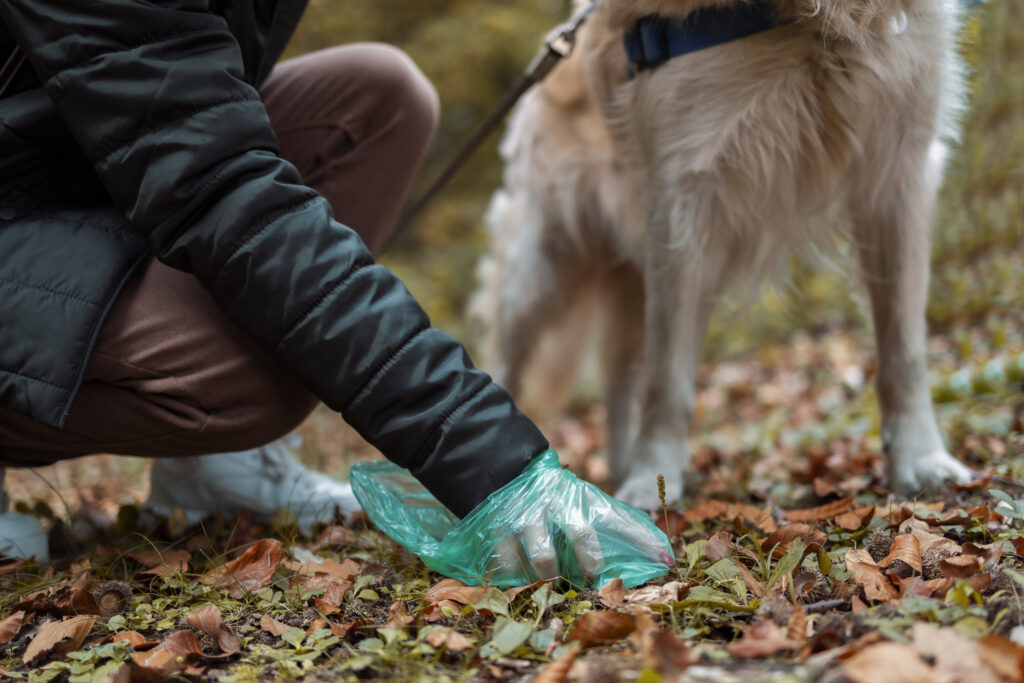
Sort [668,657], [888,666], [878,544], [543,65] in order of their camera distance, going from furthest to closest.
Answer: [543,65] → [878,544] → [668,657] → [888,666]

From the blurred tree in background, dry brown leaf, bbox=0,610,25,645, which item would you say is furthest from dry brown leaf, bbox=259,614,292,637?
the blurred tree in background

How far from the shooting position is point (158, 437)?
5.71 ft

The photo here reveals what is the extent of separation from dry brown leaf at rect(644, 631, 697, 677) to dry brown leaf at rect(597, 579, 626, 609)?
0.85ft

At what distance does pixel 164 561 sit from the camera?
1699 millimetres

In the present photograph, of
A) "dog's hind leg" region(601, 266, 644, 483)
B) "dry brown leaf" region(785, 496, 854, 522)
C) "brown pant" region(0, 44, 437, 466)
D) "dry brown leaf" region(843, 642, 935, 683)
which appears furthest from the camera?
"dog's hind leg" region(601, 266, 644, 483)

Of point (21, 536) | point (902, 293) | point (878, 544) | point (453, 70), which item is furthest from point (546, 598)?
point (453, 70)

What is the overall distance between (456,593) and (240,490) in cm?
98

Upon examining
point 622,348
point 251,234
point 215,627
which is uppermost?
point 251,234

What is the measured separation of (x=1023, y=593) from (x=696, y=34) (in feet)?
4.30

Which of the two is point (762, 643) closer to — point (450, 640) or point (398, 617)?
point (450, 640)

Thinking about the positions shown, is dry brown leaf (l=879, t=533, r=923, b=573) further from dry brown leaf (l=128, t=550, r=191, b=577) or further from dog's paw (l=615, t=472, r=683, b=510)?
dry brown leaf (l=128, t=550, r=191, b=577)

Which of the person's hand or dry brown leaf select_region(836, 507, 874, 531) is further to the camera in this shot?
dry brown leaf select_region(836, 507, 874, 531)

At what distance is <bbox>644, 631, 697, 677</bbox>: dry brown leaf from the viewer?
1008 millimetres

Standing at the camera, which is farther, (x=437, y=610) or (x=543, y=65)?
(x=543, y=65)
